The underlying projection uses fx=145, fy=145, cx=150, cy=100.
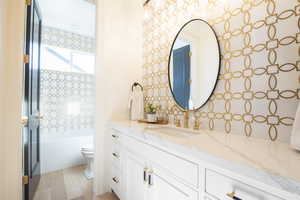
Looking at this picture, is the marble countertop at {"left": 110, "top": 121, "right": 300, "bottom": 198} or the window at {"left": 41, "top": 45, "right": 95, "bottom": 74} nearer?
the marble countertop at {"left": 110, "top": 121, "right": 300, "bottom": 198}

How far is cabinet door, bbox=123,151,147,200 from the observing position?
1159 mm

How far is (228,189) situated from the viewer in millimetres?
605

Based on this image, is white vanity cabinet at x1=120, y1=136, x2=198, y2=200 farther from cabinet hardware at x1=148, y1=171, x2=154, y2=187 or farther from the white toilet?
the white toilet

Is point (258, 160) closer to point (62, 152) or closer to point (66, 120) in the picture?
point (62, 152)

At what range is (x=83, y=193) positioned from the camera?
1808mm

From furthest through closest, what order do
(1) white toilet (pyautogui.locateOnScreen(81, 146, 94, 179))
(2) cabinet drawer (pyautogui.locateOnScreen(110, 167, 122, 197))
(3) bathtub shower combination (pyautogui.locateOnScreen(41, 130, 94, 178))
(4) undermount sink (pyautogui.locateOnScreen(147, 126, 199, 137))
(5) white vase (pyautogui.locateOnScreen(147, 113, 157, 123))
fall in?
(3) bathtub shower combination (pyautogui.locateOnScreen(41, 130, 94, 178)) → (1) white toilet (pyautogui.locateOnScreen(81, 146, 94, 179)) → (5) white vase (pyautogui.locateOnScreen(147, 113, 157, 123)) → (2) cabinet drawer (pyautogui.locateOnScreen(110, 167, 122, 197)) → (4) undermount sink (pyautogui.locateOnScreen(147, 126, 199, 137))

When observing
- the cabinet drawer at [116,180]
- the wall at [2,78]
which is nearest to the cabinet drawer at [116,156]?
the cabinet drawer at [116,180]

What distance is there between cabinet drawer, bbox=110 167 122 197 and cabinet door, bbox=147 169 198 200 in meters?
0.57

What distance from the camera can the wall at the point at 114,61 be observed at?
5.96 feet

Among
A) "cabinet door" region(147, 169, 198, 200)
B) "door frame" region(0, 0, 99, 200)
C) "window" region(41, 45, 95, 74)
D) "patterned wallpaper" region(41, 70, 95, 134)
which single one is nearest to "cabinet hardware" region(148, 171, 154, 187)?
"cabinet door" region(147, 169, 198, 200)

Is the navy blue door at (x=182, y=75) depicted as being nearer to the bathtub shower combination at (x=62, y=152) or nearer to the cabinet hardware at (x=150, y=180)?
the cabinet hardware at (x=150, y=180)

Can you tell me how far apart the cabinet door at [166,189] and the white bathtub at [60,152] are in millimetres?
2099

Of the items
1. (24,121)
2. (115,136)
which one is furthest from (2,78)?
(115,136)

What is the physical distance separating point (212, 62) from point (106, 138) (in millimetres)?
1474
